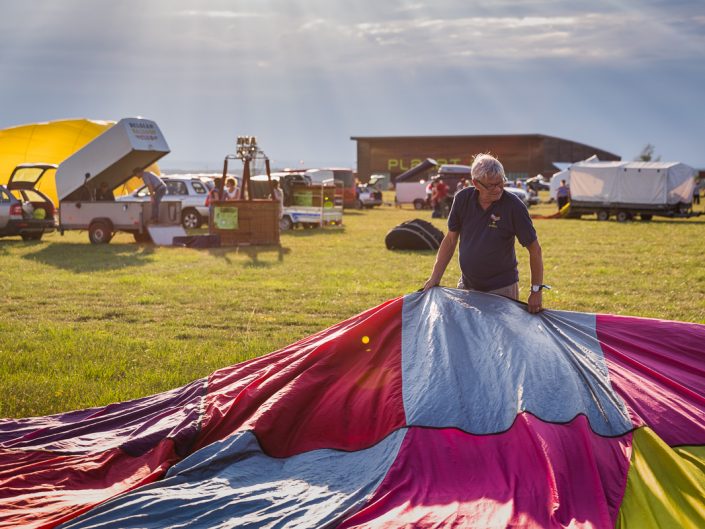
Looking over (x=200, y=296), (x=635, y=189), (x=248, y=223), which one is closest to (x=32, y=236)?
(x=248, y=223)

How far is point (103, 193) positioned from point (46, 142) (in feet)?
44.0

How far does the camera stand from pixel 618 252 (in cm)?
2058

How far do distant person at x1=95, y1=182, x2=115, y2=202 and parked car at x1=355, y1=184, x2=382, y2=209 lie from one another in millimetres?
24559

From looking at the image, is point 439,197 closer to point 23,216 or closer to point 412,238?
point 412,238

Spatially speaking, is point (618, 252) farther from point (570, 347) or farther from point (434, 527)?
point (434, 527)

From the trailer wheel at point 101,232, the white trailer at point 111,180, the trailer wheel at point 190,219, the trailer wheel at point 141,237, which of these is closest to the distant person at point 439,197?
the trailer wheel at point 190,219

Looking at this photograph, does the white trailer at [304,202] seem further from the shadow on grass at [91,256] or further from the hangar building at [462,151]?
the hangar building at [462,151]

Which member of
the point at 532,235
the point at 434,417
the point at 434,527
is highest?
the point at 532,235

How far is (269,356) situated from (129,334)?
4.06 meters

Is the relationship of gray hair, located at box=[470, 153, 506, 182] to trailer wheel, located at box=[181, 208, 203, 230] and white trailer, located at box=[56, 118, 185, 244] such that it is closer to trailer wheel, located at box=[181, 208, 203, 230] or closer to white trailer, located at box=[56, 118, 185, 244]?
white trailer, located at box=[56, 118, 185, 244]

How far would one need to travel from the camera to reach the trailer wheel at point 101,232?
22.2 metres

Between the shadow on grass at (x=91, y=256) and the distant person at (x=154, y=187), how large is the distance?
0.97m

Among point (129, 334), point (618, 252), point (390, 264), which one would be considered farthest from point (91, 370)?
point (618, 252)

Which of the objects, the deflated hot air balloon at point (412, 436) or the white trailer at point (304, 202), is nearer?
the deflated hot air balloon at point (412, 436)
